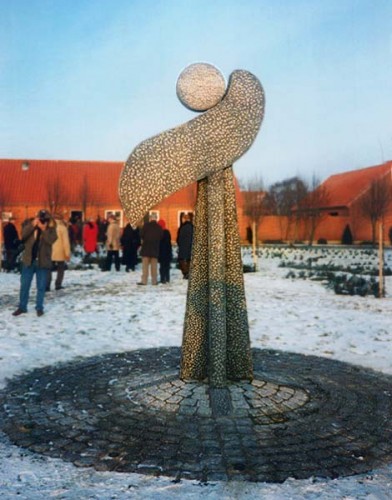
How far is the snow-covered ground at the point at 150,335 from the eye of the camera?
9.31ft

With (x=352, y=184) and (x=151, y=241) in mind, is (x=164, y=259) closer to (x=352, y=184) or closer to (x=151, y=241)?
(x=151, y=241)

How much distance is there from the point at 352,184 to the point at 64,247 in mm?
39304

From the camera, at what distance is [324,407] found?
4.14 m

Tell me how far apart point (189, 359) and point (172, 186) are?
150cm

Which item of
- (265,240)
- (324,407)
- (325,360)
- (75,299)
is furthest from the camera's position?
(265,240)

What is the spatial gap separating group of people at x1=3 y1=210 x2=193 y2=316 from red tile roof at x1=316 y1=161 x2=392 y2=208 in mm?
31049

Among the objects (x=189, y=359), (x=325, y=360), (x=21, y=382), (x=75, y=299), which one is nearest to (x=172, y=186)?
(x=189, y=359)

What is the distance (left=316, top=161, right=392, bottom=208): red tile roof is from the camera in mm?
44031

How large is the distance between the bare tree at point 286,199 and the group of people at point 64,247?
28.7 metres

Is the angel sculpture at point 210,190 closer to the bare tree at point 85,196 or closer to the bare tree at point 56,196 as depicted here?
the bare tree at point 56,196

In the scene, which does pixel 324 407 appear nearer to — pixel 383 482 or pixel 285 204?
pixel 383 482

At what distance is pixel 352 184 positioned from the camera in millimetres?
46750

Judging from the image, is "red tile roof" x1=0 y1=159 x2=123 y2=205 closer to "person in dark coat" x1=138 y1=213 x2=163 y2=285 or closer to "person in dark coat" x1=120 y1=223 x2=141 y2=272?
"person in dark coat" x1=120 y1=223 x2=141 y2=272

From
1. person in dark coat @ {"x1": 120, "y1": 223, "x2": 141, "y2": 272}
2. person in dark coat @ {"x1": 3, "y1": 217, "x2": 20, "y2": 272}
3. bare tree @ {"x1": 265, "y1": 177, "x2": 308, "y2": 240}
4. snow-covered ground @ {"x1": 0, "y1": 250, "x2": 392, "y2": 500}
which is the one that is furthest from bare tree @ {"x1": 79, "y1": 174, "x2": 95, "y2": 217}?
snow-covered ground @ {"x1": 0, "y1": 250, "x2": 392, "y2": 500}
